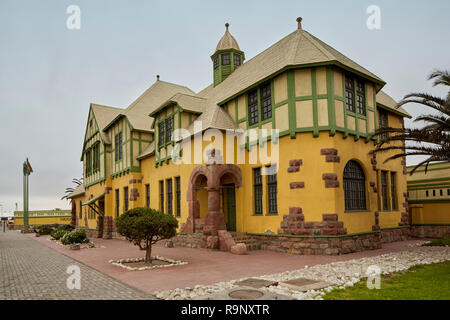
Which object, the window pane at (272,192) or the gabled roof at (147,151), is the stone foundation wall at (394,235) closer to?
the window pane at (272,192)

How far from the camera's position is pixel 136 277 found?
9.39 meters

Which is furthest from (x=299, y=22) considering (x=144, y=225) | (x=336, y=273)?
(x=336, y=273)

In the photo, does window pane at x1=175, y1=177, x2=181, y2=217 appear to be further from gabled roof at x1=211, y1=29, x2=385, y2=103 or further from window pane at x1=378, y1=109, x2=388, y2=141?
window pane at x1=378, y1=109, x2=388, y2=141

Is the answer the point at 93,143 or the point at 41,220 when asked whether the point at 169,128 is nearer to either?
the point at 93,143

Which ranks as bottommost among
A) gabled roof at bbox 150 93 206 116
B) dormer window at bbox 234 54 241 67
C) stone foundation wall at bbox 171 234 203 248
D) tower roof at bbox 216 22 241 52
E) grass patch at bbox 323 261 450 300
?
stone foundation wall at bbox 171 234 203 248

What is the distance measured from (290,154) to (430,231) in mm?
10709

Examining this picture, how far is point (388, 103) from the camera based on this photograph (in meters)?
19.9

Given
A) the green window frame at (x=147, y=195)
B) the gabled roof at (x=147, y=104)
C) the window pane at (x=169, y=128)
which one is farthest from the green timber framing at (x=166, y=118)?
the gabled roof at (x=147, y=104)

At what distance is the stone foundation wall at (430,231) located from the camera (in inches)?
731

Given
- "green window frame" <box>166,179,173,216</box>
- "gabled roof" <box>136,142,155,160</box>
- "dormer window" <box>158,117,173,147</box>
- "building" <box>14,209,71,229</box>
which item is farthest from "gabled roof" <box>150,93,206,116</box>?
"building" <box>14,209,71,229</box>

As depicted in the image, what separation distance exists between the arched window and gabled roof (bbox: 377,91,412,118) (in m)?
5.21

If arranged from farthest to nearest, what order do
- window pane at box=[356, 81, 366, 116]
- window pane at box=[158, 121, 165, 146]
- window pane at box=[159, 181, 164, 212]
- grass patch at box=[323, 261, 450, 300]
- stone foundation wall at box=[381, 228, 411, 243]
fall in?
window pane at box=[159, 181, 164, 212]
window pane at box=[158, 121, 165, 146]
stone foundation wall at box=[381, 228, 411, 243]
window pane at box=[356, 81, 366, 116]
grass patch at box=[323, 261, 450, 300]

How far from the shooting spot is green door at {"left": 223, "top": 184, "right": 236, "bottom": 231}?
17.4 m
